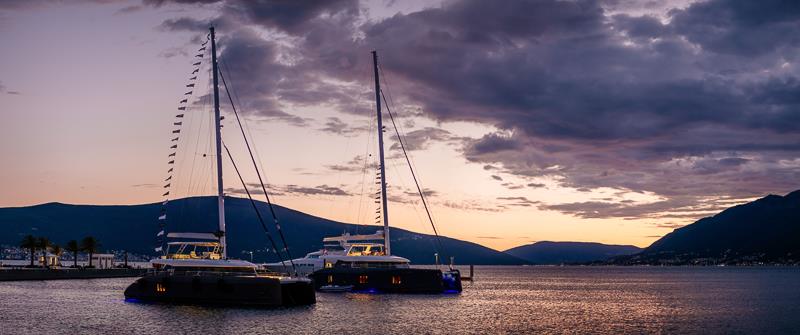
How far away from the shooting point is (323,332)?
57.1 metres

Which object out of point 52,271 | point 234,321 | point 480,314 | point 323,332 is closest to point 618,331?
point 480,314

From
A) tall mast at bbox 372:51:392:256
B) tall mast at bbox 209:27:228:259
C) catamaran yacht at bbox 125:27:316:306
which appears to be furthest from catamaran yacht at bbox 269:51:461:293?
tall mast at bbox 209:27:228:259

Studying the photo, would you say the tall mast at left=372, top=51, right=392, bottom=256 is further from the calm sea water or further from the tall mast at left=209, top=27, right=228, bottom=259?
the tall mast at left=209, top=27, right=228, bottom=259

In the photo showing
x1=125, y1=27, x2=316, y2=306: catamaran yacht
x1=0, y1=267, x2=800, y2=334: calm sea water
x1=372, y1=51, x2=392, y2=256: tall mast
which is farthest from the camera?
x1=372, y1=51, x2=392, y2=256: tall mast

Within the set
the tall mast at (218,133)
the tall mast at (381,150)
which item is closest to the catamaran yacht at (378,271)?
the tall mast at (381,150)

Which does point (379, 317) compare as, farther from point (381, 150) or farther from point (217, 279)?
point (381, 150)

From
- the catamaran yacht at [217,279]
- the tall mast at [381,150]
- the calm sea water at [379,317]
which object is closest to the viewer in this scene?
the calm sea water at [379,317]

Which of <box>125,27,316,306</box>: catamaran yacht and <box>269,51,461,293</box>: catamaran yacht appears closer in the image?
<box>125,27,316,306</box>: catamaran yacht

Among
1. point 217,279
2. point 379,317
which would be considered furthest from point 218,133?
point 379,317

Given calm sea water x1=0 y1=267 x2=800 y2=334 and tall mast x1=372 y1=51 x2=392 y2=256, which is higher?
tall mast x1=372 y1=51 x2=392 y2=256

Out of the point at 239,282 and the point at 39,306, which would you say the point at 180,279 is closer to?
the point at 239,282

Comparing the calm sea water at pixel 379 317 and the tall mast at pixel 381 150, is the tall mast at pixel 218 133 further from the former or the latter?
the tall mast at pixel 381 150

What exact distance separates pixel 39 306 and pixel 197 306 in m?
18.6

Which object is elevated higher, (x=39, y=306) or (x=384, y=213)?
(x=384, y=213)
